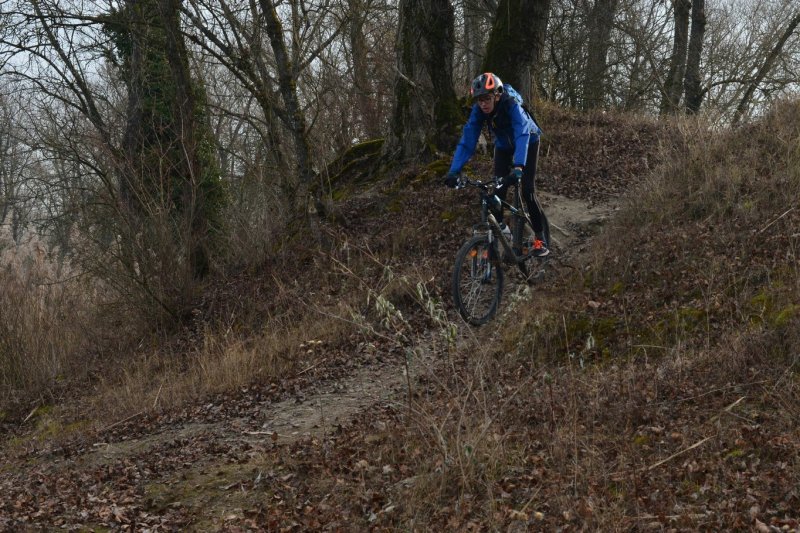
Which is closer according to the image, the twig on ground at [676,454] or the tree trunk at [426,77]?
the twig on ground at [676,454]

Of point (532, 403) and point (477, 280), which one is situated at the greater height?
point (477, 280)

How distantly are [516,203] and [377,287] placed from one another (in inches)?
93.3

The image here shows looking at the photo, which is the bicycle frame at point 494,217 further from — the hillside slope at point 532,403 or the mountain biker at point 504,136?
the hillside slope at point 532,403

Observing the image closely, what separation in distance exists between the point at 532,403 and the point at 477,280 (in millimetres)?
2612

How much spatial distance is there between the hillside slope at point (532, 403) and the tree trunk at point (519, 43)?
2.96 metres

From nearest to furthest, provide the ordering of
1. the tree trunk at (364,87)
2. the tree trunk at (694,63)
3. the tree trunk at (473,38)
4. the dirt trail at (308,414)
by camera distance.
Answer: the dirt trail at (308,414) → the tree trunk at (364,87) → the tree trunk at (694,63) → the tree trunk at (473,38)

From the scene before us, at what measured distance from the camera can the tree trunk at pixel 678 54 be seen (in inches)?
800

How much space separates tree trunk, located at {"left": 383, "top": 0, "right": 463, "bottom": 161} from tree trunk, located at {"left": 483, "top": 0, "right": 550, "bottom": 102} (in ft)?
2.62

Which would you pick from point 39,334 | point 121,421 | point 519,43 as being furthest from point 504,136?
point 39,334

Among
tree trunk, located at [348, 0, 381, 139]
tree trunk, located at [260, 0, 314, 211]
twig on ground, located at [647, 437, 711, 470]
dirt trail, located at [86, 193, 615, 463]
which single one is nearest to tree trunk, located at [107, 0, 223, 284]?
tree trunk, located at [260, 0, 314, 211]

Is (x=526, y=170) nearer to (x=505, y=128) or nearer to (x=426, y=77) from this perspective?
(x=505, y=128)

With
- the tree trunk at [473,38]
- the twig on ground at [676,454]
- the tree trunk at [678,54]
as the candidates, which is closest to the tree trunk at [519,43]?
the tree trunk at [678,54]

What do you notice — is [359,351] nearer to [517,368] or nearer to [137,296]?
[517,368]

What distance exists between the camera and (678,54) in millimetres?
20750
